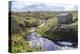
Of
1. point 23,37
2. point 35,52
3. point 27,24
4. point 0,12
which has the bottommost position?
point 35,52

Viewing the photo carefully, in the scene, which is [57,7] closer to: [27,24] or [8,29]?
[27,24]

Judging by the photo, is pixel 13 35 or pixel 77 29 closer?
pixel 13 35

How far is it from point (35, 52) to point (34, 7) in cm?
53

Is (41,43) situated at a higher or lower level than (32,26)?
lower

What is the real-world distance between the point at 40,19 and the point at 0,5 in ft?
1.59

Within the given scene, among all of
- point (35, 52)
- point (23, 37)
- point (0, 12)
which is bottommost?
point (35, 52)

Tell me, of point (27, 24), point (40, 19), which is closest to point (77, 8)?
point (40, 19)

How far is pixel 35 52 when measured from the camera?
192 cm

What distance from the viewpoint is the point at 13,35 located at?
6.11 ft

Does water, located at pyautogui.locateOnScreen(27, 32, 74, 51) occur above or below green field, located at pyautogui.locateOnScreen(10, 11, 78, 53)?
below

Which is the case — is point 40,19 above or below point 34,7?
below

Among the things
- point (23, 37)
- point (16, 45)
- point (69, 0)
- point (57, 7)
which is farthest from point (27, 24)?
point (69, 0)

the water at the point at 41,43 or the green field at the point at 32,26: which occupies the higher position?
the green field at the point at 32,26

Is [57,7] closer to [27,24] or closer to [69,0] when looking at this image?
[69,0]
